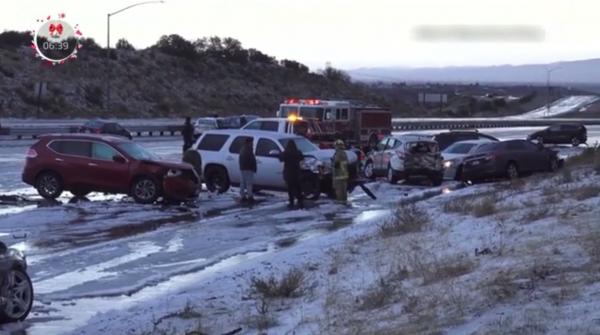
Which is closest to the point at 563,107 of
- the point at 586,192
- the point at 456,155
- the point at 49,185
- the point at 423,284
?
the point at 456,155

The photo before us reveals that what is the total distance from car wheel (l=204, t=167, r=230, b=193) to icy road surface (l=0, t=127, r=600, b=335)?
1.49ft

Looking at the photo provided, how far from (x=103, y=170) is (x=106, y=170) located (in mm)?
72

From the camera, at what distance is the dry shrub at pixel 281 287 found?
35.7 ft

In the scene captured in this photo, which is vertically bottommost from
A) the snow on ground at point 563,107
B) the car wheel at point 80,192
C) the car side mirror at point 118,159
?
the snow on ground at point 563,107

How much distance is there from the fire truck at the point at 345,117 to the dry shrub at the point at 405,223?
22.2 metres

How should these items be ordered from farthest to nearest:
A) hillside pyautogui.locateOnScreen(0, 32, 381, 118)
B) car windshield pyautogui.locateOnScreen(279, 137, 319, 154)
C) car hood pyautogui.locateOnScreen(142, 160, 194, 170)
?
hillside pyautogui.locateOnScreen(0, 32, 381, 118)
car windshield pyautogui.locateOnScreen(279, 137, 319, 154)
car hood pyautogui.locateOnScreen(142, 160, 194, 170)

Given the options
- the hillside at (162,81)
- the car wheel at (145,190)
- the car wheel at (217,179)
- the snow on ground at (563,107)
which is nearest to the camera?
the car wheel at (145,190)

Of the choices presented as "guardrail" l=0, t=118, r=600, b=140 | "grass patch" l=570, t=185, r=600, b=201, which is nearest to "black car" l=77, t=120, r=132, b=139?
"guardrail" l=0, t=118, r=600, b=140

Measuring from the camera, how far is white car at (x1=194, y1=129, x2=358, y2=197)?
25.2 meters

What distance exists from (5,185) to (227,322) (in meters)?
18.7

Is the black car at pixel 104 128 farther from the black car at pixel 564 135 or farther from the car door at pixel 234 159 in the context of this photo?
the car door at pixel 234 159

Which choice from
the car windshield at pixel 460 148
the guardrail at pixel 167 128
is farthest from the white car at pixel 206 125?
the car windshield at pixel 460 148

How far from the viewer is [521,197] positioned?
1858 cm

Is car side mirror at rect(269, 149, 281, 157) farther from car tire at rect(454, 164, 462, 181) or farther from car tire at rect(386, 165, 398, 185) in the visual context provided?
car tire at rect(454, 164, 462, 181)
